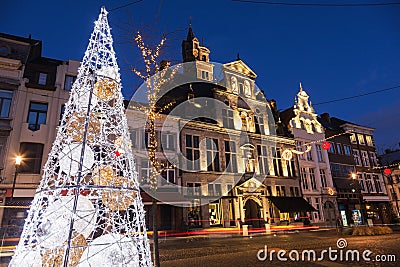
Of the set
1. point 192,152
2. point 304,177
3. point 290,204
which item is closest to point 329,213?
point 304,177

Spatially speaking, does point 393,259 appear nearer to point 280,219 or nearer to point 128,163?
point 128,163

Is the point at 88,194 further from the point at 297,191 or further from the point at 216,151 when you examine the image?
the point at 297,191

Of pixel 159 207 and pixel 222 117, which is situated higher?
pixel 222 117

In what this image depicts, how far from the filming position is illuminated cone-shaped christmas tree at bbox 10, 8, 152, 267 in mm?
2918

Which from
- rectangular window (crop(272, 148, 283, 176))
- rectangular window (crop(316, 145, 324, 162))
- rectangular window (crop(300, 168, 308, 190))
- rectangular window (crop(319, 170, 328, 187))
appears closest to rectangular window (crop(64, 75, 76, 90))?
rectangular window (crop(272, 148, 283, 176))

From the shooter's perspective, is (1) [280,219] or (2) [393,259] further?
(1) [280,219]

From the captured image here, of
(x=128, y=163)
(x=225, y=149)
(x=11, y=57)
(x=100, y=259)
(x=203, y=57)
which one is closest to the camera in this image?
(x=100, y=259)

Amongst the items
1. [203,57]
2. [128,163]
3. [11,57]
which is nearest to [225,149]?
[203,57]

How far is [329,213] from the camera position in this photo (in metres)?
25.1

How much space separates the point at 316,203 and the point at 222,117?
1335cm

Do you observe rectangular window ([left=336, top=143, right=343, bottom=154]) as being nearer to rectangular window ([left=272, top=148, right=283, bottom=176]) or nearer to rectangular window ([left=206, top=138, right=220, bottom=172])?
rectangular window ([left=272, top=148, right=283, bottom=176])

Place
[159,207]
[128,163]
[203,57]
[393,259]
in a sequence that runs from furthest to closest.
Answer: [203,57], [159,207], [393,259], [128,163]

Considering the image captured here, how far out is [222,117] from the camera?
21766 millimetres

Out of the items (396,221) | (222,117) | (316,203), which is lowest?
(396,221)
